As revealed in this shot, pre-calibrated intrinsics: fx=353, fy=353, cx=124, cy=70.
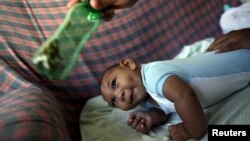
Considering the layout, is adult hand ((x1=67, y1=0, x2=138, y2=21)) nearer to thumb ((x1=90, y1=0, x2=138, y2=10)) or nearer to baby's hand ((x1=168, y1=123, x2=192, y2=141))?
thumb ((x1=90, y1=0, x2=138, y2=10))

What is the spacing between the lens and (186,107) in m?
1.07

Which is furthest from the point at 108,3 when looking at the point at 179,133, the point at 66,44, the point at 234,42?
the point at 234,42

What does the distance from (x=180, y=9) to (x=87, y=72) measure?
1.84ft

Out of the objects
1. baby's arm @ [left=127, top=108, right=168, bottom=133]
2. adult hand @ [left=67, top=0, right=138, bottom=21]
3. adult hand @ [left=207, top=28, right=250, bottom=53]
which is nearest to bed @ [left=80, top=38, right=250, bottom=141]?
baby's arm @ [left=127, top=108, right=168, bottom=133]

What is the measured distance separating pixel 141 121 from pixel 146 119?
0.02 m

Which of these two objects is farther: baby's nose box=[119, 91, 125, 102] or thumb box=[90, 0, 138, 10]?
baby's nose box=[119, 91, 125, 102]

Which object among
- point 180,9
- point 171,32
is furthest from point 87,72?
point 180,9

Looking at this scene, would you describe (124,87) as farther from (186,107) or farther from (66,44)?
(66,44)

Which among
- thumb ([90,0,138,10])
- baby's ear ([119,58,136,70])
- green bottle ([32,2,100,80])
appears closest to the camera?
green bottle ([32,2,100,80])

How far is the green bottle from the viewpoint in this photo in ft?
2.22

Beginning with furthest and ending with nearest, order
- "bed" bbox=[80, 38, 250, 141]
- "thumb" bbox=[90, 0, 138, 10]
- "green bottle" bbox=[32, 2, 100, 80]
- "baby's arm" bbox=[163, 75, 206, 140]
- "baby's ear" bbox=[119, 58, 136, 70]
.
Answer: "baby's ear" bbox=[119, 58, 136, 70] < "bed" bbox=[80, 38, 250, 141] < "baby's arm" bbox=[163, 75, 206, 140] < "thumb" bbox=[90, 0, 138, 10] < "green bottle" bbox=[32, 2, 100, 80]

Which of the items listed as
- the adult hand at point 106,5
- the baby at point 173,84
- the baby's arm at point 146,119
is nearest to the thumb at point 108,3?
the adult hand at point 106,5

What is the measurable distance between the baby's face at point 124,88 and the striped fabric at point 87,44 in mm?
185

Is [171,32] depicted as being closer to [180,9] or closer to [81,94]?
[180,9]
